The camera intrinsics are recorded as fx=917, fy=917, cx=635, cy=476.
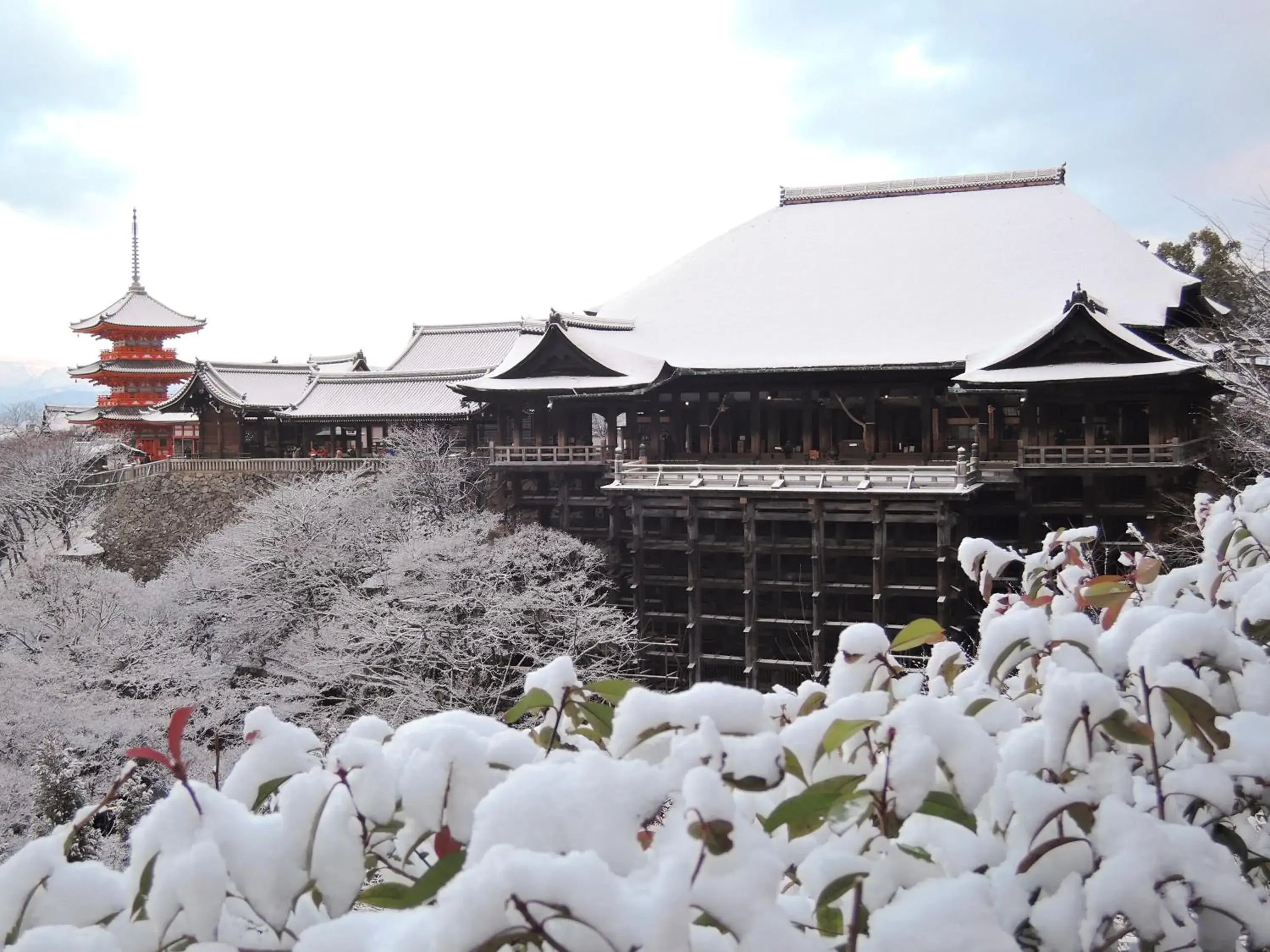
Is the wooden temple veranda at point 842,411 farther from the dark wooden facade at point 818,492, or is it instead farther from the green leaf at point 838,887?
the green leaf at point 838,887

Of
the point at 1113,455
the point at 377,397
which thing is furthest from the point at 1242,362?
the point at 377,397

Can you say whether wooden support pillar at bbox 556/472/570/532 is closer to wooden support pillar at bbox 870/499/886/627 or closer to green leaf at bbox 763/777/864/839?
wooden support pillar at bbox 870/499/886/627

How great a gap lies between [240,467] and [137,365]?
15.8 m

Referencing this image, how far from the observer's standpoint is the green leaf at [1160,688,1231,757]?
1.47 metres

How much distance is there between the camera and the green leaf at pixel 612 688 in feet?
5.32

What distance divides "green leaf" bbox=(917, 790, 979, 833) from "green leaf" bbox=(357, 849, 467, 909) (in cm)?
67

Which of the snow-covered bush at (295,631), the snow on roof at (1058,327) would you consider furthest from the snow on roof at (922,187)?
the snow-covered bush at (295,631)

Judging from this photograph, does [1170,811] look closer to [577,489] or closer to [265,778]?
[265,778]

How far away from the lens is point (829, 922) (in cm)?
137

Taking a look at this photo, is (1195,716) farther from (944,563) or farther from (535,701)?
(944,563)

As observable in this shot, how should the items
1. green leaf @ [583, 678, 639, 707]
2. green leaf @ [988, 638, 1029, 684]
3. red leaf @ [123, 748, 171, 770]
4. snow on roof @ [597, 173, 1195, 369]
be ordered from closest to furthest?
1. red leaf @ [123, 748, 171, 770]
2. green leaf @ [583, 678, 639, 707]
3. green leaf @ [988, 638, 1029, 684]
4. snow on roof @ [597, 173, 1195, 369]

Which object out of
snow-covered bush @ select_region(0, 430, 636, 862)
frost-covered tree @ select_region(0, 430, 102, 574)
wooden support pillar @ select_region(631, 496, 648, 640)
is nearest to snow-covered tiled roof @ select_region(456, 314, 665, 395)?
wooden support pillar @ select_region(631, 496, 648, 640)

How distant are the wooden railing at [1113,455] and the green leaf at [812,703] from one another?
1815cm

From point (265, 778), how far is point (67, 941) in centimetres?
36
